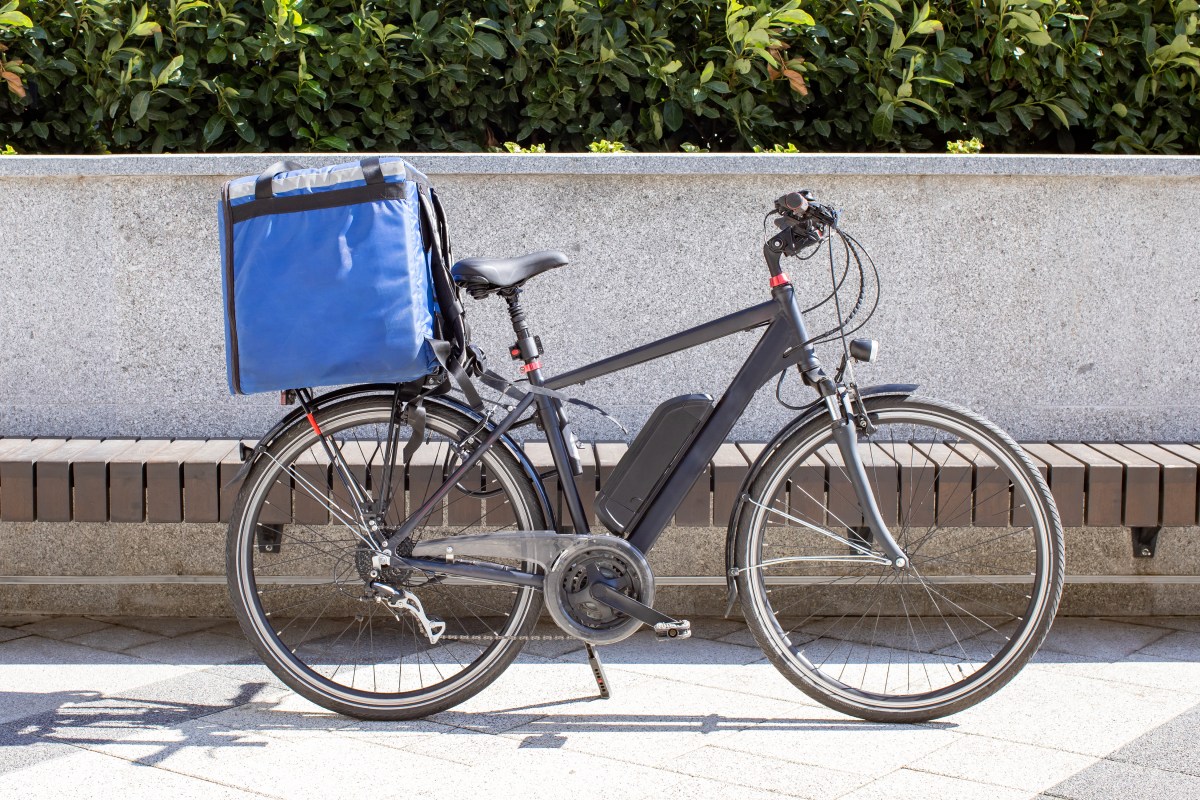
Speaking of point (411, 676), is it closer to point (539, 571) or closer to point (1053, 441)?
point (539, 571)

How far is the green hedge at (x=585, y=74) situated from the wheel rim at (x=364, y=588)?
1.36m

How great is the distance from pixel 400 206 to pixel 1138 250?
2367mm

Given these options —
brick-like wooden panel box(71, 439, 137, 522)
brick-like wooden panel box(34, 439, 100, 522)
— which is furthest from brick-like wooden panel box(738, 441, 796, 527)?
brick-like wooden panel box(34, 439, 100, 522)

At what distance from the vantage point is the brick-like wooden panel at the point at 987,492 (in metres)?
3.46

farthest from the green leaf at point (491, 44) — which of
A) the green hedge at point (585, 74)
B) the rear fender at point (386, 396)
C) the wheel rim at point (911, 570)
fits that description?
the wheel rim at point (911, 570)

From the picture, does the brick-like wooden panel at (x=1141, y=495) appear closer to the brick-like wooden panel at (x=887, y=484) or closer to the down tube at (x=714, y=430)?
the brick-like wooden panel at (x=887, y=484)

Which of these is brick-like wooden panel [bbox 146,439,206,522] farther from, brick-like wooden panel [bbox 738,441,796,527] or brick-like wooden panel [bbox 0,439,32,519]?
brick-like wooden panel [bbox 738,441,796,527]

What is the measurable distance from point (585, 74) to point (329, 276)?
1.94 meters

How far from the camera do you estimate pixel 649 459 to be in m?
3.19

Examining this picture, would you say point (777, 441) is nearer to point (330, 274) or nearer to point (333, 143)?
point (330, 274)

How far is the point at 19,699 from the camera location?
3.31 m

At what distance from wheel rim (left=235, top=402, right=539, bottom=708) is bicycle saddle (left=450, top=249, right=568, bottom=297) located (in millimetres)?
335

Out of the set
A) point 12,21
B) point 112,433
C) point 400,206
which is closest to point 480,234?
point 400,206

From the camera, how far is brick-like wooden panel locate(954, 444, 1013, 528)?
3457mm
